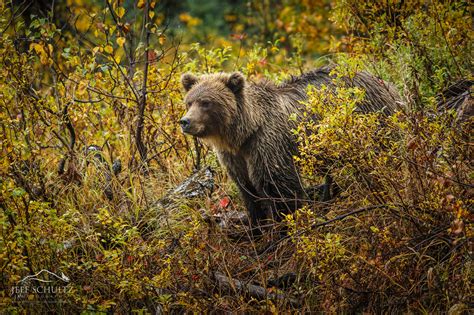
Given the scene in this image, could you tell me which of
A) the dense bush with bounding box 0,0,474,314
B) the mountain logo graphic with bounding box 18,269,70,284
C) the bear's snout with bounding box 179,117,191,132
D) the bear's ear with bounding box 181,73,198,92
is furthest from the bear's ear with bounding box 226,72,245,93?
the mountain logo graphic with bounding box 18,269,70,284

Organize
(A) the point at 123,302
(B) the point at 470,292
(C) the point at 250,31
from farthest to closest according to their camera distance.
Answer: (C) the point at 250,31 → (A) the point at 123,302 → (B) the point at 470,292

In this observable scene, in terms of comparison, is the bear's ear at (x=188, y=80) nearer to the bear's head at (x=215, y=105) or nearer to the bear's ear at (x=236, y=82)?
the bear's head at (x=215, y=105)

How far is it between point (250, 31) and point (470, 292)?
11829 millimetres

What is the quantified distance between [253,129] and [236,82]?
522 millimetres

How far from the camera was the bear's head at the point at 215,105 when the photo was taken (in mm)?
6211

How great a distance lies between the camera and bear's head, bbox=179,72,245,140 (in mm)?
6211

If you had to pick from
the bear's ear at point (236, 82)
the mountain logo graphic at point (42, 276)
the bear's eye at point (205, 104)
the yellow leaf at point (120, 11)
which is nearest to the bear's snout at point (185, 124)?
the bear's eye at point (205, 104)

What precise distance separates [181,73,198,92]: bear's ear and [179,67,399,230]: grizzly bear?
0.01m

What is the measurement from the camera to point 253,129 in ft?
20.3

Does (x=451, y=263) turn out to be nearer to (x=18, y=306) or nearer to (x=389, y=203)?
(x=389, y=203)

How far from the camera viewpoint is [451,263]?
4355 mm

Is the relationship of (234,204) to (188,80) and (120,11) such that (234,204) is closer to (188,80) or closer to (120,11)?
(188,80)

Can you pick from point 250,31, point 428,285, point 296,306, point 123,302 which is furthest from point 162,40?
point 250,31

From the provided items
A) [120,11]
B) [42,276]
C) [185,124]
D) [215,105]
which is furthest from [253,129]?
[42,276]
